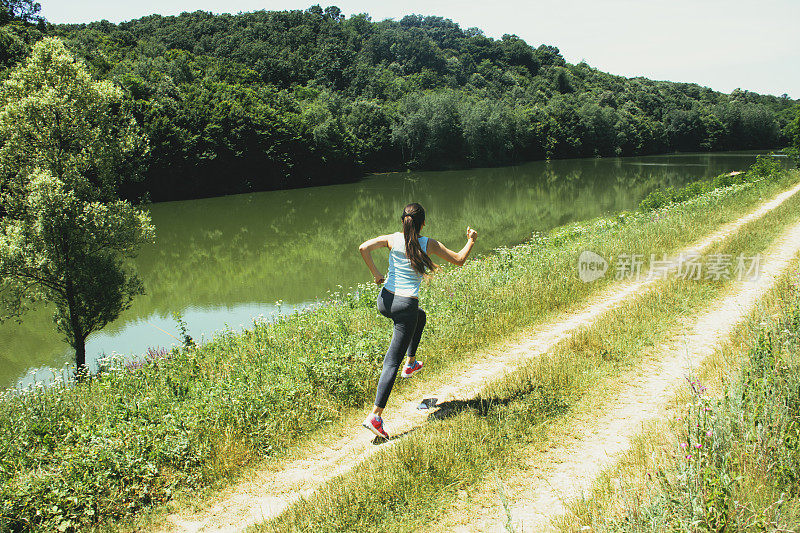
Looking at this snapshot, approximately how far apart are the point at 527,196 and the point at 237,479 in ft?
144

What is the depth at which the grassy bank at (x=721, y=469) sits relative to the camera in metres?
2.84

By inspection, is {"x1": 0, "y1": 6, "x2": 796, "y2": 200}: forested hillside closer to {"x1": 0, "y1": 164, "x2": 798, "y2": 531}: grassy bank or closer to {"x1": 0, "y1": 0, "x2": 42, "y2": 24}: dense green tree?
{"x1": 0, "y1": 0, "x2": 42, "y2": 24}: dense green tree

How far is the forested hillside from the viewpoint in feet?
191

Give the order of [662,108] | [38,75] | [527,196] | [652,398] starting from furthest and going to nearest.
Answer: [662,108], [527,196], [38,75], [652,398]

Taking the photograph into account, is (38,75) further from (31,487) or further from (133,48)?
(133,48)

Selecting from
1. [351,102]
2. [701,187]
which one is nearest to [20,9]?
[351,102]

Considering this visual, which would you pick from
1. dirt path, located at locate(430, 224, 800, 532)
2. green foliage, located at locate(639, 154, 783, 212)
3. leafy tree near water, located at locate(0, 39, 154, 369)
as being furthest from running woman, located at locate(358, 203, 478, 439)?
green foliage, located at locate(639, 154, 783, 212)

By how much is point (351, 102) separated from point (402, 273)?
84.8 meters

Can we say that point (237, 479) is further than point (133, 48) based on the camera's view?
No

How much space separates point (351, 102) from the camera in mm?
84812

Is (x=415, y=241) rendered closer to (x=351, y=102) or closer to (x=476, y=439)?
(x=476, y=439)

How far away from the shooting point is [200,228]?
1435 inches

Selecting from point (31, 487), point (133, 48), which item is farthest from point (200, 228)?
point (133, 48)

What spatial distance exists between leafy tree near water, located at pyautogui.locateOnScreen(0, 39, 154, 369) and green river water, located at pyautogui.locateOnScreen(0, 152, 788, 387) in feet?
6.74
